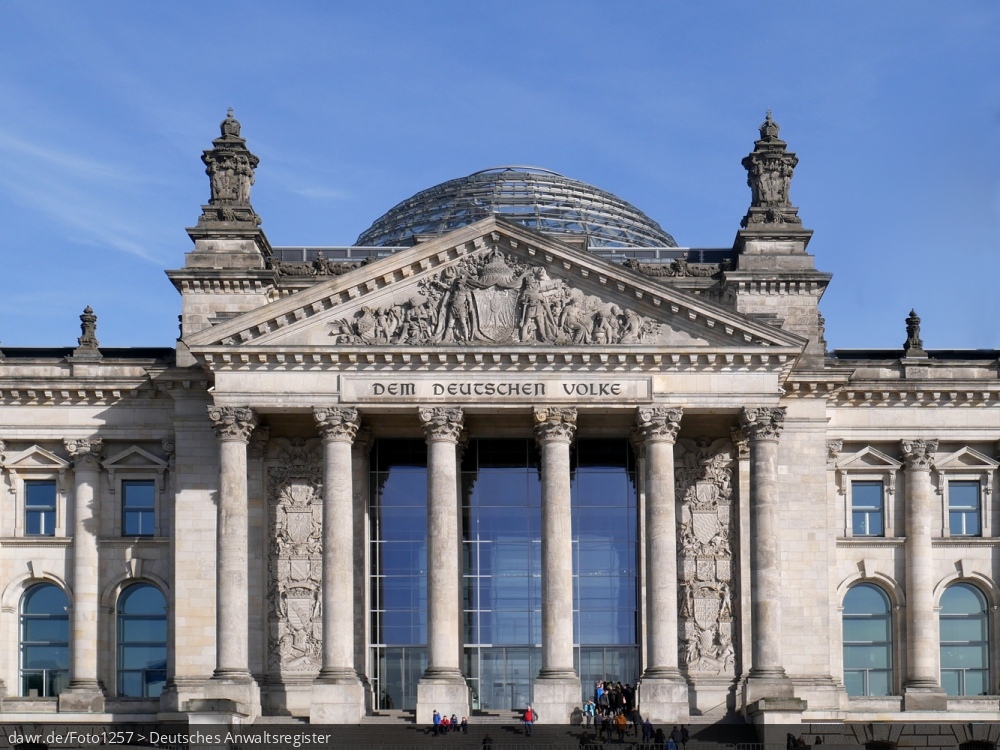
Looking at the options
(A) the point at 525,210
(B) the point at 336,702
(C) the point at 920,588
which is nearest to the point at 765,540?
(C) the point at 920,588

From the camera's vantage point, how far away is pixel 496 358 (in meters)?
64.5

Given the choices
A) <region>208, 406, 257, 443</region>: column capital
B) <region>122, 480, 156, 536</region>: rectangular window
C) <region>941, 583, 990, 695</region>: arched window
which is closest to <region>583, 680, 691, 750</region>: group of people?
<region>941, 583, 990, 695</region>: arched window

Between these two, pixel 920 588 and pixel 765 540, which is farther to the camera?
pixel 920 588

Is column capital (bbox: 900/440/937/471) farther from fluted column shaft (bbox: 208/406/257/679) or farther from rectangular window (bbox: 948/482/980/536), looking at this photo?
fluted column shaft (bbox: 208/406/257/679)

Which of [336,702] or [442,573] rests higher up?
[442,573]

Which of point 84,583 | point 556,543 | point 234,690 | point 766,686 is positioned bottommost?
point 766,686

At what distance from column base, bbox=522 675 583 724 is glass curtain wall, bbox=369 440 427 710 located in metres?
6.81

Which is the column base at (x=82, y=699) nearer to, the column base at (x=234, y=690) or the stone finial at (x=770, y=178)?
the column base at (x=234, y=690)

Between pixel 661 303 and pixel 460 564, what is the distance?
12145mm

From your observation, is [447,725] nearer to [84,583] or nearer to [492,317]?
[492,317]

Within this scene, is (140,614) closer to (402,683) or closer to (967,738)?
(402,683)

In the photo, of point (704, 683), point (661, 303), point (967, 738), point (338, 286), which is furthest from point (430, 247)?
point (967, 738)

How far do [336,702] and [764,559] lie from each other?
51.7 ft

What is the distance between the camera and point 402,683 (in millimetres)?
67688
